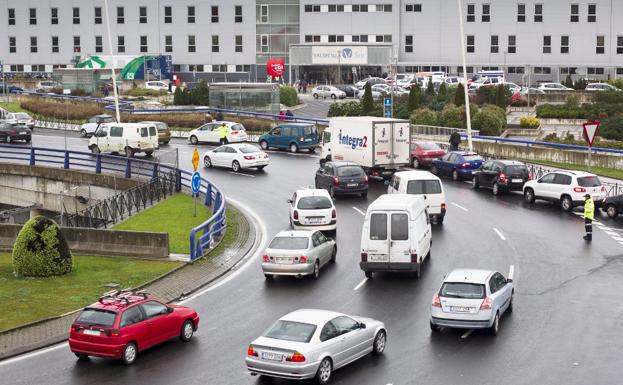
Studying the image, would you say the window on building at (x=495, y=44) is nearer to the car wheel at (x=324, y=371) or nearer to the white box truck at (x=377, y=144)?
the white box truck at (x=377, y=144)

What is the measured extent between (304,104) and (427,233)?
199ft

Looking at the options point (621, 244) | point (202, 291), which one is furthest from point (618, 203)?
point (202, 291)

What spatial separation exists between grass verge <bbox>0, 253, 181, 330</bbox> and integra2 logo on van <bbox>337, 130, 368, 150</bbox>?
17.1 metres

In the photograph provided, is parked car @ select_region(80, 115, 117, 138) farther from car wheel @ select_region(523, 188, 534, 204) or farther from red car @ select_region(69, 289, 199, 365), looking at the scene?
red car @ select_region(69, 289, 199, 365)

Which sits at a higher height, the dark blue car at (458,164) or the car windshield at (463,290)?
the dark blue car at (458,164)

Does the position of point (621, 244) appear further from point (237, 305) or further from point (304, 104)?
point (304, 104)

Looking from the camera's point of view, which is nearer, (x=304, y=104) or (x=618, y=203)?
(x=618, y=203)

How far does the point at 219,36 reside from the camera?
109 meters

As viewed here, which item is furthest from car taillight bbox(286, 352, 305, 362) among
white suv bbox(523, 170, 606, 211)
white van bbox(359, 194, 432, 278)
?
white suv bbox(523, 170, 606, 211)

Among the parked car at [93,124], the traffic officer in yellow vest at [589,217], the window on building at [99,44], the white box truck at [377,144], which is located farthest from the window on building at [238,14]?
the traffic officer in yellow vest at [589,217]

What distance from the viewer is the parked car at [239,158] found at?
165 ft

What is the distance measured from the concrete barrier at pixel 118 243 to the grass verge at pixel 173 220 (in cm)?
89

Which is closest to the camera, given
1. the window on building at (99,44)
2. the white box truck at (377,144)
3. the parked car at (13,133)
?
the white box truck at (377,144)

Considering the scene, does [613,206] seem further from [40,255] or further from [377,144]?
[40,255]
